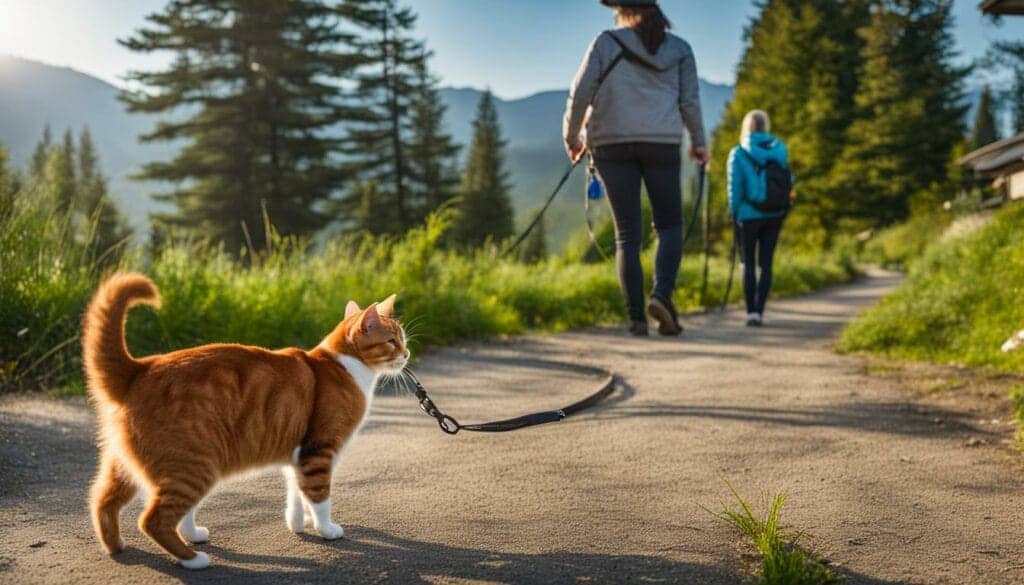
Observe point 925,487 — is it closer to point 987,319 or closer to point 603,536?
point 603,536

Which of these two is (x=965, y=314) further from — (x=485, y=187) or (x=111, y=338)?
(x=485, y=187)

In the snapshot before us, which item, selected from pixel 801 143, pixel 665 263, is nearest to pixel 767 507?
pixel 665 263

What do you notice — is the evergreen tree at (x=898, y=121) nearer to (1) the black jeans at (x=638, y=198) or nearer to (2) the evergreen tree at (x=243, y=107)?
(2) the evergreen tree at (x=243, y=107)

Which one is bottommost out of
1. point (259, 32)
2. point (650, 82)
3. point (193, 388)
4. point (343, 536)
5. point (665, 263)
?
point (343, 536)

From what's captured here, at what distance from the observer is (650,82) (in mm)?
6777

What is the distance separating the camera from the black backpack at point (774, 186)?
980 cm

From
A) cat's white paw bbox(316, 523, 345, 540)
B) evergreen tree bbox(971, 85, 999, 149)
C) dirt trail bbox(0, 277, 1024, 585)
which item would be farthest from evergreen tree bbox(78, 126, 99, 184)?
cat's white paw bbox(316, 523, 345, 540)

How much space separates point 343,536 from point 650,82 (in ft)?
16.0

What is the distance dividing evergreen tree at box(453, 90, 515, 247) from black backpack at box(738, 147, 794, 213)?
48539 millimetres

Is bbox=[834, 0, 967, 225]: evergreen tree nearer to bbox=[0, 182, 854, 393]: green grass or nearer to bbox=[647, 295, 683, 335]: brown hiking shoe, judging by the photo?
bbox=[0, 182, 854, 393]: green grass

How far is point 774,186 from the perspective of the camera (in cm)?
980

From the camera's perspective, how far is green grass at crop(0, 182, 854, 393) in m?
6.45

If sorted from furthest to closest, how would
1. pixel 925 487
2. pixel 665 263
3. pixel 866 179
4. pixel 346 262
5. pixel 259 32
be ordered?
pixel 866 179, pixel 259 32, pixel 346 262, pixel 665 263, pixel 925 487

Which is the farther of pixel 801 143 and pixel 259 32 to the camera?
pixel 801 143
